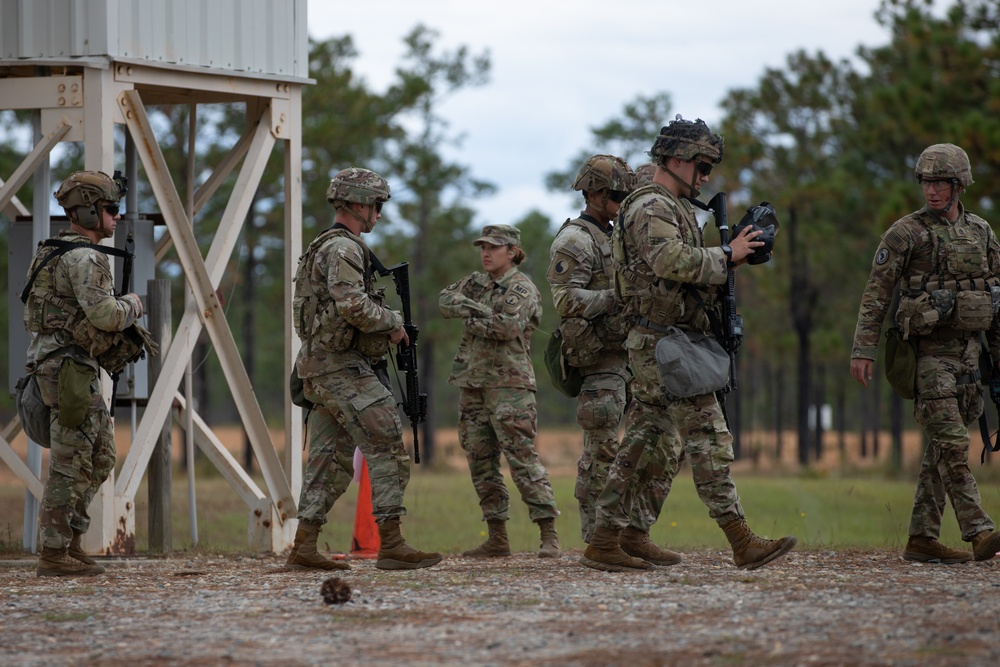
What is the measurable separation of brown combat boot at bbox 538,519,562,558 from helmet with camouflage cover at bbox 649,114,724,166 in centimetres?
280

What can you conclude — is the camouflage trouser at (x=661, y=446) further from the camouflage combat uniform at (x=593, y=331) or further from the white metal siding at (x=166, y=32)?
the white metal siding at (x=166, y=32)

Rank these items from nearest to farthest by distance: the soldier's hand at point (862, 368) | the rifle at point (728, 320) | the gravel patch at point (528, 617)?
the gravel patch at point (528, 617)
the rifle at point (728, 320)
the soldier's hand at point (862, 368)

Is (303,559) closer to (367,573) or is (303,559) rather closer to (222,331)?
(367,573)

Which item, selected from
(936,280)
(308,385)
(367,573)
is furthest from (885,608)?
(308,385)

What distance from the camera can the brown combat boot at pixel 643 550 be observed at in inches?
323

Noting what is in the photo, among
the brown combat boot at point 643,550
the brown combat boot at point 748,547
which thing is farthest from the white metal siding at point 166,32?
the brown combat boot at point 748,547

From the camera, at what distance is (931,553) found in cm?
812

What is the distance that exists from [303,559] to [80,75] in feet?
12.7

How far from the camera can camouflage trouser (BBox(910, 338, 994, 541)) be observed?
7949 millimetres

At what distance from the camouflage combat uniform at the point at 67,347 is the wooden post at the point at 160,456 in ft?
6.60

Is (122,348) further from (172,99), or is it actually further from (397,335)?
(172,99)

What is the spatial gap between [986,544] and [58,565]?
5.53 metres

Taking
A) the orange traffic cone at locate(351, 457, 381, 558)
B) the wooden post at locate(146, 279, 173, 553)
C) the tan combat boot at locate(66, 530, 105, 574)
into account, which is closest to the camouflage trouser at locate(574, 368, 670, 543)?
the orange traffic cone at locate(351, 457, 381, 558)

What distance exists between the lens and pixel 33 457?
10.6 m
